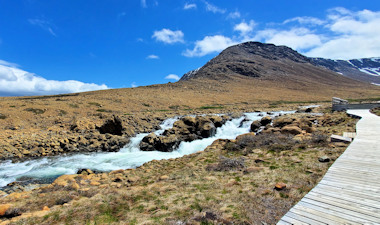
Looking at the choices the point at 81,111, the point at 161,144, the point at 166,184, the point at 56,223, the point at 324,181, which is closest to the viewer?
the point at 56,223

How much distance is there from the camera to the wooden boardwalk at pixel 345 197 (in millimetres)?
3828

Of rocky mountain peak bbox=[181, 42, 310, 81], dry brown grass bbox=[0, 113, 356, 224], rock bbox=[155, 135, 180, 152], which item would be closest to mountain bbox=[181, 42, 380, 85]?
rocky mountain peak bbox=[181, 42, 310, 81]

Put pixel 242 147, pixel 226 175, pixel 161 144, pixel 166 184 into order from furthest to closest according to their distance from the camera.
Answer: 1. pixel 161 144
2. pixel 242 147
3. pixel 226 175
4. pixel 166 184

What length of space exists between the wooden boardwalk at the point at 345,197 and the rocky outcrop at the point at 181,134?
37.7ft

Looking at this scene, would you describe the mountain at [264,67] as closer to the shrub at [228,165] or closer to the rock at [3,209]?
the shrub at [228,165]

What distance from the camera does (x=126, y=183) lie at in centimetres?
781

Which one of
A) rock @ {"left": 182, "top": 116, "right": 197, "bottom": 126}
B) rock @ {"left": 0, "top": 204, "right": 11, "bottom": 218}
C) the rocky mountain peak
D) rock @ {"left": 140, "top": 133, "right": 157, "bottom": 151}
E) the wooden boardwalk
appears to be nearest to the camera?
the wooden boardwalk

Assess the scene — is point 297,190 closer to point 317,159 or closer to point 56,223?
point 317,159

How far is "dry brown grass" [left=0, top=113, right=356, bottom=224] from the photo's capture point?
15.5 feet

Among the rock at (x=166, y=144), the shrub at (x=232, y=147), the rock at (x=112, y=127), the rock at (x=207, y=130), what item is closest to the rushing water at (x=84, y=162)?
the rock at (x=166, y=144)

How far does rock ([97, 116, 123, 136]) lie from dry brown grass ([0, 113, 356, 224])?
10.6 metres

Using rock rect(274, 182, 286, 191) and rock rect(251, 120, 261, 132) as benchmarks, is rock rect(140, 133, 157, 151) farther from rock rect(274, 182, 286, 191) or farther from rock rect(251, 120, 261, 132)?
rock rect(274, 182, 286, 191)

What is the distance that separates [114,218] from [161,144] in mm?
11020

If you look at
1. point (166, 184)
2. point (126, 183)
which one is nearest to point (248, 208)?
point (166, 184)
